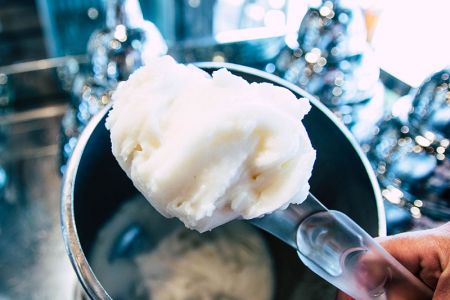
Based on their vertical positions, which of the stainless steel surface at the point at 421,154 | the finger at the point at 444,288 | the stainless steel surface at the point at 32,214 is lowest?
the stainless steel surface at the point at 32,214

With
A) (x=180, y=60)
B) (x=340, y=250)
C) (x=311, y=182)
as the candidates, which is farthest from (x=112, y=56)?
(x=340, y=250)

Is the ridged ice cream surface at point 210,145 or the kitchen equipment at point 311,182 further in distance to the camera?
the kitchen equipment at point 311,182

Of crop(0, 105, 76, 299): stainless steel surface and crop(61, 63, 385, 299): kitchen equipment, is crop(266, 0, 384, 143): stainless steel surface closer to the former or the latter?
crop(61, 63, 385, 299): kitchen equipment

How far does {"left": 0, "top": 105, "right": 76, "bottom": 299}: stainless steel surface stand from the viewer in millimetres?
693

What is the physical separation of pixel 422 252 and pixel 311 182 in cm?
17

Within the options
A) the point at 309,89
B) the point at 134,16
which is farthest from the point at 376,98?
the point at 134,16

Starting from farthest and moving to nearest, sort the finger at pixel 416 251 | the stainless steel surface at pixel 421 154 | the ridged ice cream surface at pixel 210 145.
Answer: the stainless steel surface at pixel 421 154
the finger at pixel 416 251
the ridged ice cream surface at pixel 210 145

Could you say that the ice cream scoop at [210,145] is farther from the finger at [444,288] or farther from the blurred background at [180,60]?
the blurred background at [180,60]

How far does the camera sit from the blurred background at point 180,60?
67 cm

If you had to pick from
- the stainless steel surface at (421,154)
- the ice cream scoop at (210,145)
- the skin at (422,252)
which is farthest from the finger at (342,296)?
the stainless steel surface at (421,154)

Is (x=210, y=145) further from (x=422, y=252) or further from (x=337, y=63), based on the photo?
(x=337, y=63)

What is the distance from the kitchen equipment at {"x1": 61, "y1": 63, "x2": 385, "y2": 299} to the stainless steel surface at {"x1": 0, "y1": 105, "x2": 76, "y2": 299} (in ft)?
0.58

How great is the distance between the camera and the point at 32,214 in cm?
76

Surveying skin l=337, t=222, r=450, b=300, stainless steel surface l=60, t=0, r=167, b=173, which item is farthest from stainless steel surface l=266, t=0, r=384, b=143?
skin l=337, t=222, r=450, b=300
